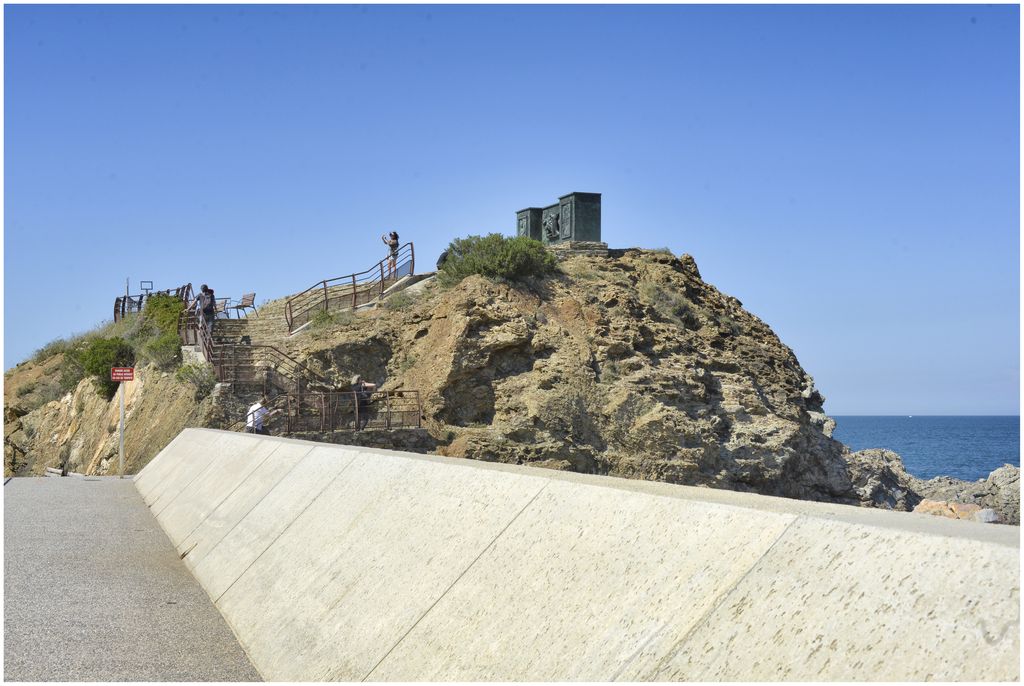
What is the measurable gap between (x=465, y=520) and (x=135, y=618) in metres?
2.95

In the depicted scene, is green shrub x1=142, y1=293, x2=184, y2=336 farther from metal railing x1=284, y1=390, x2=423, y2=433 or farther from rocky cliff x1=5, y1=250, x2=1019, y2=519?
metal railing x1=284, y1=390, x2=423, y2=433

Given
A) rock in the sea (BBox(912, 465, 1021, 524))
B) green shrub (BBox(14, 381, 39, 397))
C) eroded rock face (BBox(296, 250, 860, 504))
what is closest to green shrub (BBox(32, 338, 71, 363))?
green shrub (BBox(14, 381, 39, 397))

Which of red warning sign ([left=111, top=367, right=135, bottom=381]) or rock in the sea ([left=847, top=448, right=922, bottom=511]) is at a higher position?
red warning sign ([left=111, top=367, right=135, bottom=381])

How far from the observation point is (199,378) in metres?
29.1

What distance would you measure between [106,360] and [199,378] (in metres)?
7.86

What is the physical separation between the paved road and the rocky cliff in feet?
55.1

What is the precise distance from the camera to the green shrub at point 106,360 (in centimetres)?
3481

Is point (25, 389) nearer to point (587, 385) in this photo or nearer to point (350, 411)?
point (350, 411)

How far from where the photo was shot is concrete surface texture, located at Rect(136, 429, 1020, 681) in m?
3.04

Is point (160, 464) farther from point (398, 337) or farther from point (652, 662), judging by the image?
point (652, 662)

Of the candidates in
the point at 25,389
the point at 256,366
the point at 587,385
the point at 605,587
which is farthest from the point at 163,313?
the point at 605,587

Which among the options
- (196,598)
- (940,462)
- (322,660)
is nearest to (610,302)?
(196,598)

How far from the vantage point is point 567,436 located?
28.8m

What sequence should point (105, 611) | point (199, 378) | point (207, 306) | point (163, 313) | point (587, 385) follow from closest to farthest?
point (105, 611) → point (199, 378) → point (587, 385) → point (207, 306) → point (163, 313)
